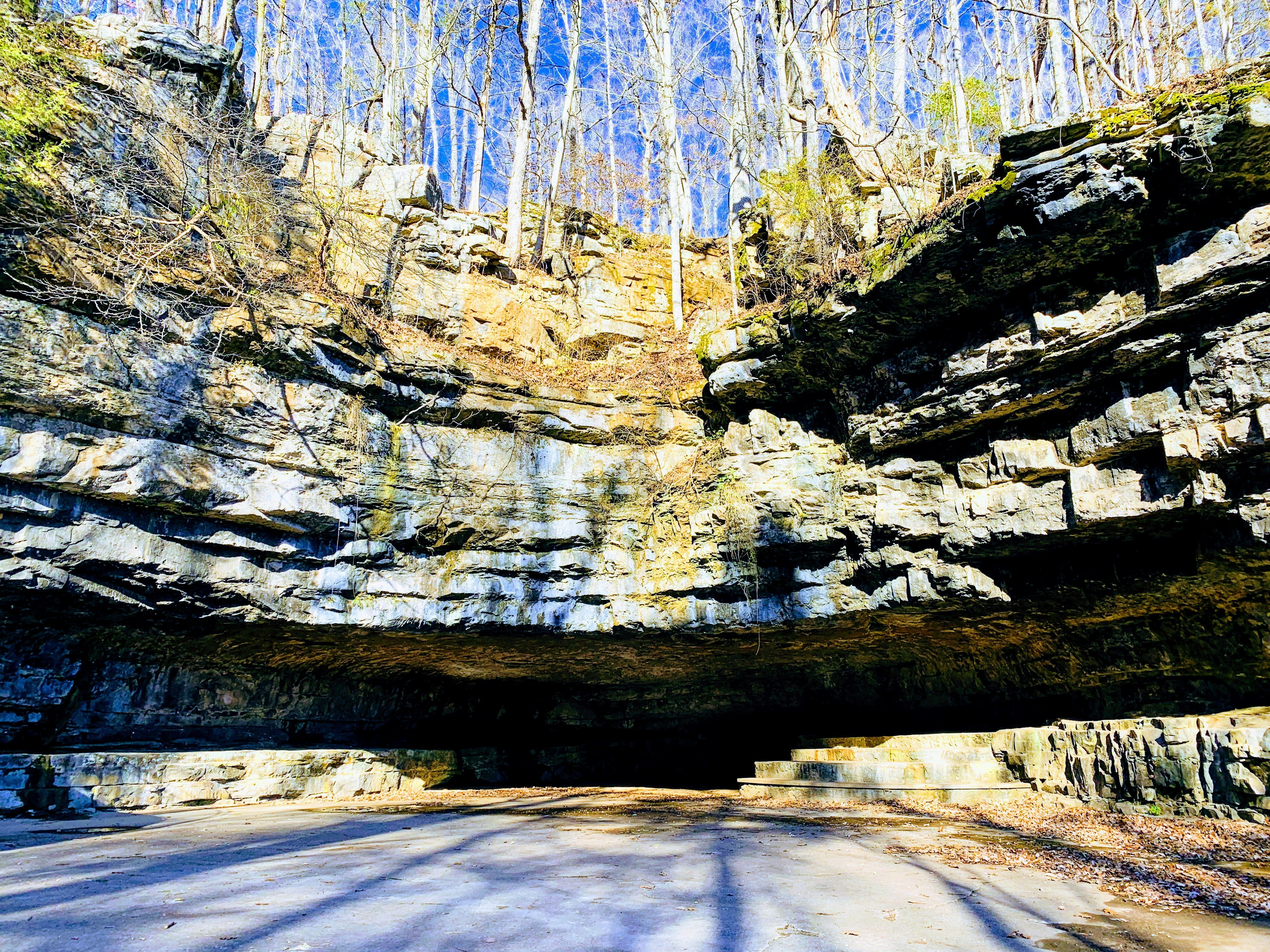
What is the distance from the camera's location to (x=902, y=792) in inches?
380

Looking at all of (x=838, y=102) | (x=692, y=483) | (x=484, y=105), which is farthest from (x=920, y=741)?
(x=484, y=105)

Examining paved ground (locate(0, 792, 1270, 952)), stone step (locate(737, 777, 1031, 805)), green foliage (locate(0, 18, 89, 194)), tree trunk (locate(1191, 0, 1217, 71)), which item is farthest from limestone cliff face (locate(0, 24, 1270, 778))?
tree trunk (locate(1191, 0, 1217, 71))

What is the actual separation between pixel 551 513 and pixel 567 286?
645 centimetres

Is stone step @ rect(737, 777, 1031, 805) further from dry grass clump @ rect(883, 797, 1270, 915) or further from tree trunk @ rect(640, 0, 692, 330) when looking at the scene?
tree trunk @ rect(640, 0, 692, 330)

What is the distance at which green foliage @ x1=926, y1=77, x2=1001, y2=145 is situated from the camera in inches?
476

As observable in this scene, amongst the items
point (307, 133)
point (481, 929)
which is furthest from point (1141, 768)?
point (307, 133)

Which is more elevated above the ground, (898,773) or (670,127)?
(670,127)

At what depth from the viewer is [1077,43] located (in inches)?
429

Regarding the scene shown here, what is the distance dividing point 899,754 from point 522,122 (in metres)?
15.9

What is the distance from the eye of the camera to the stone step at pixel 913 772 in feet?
33.2

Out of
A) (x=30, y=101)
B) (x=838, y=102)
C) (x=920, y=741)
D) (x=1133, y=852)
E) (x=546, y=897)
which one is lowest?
(x=1133, y=852)

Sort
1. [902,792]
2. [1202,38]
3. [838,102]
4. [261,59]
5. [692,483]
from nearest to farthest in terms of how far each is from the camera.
Answer: [902,792]
[692,483]
[838,102]
[1202,38]
[261,59]

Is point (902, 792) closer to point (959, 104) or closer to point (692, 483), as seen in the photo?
point (692, 483)

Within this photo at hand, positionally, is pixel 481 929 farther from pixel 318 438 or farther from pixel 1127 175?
pixel 1127 175
